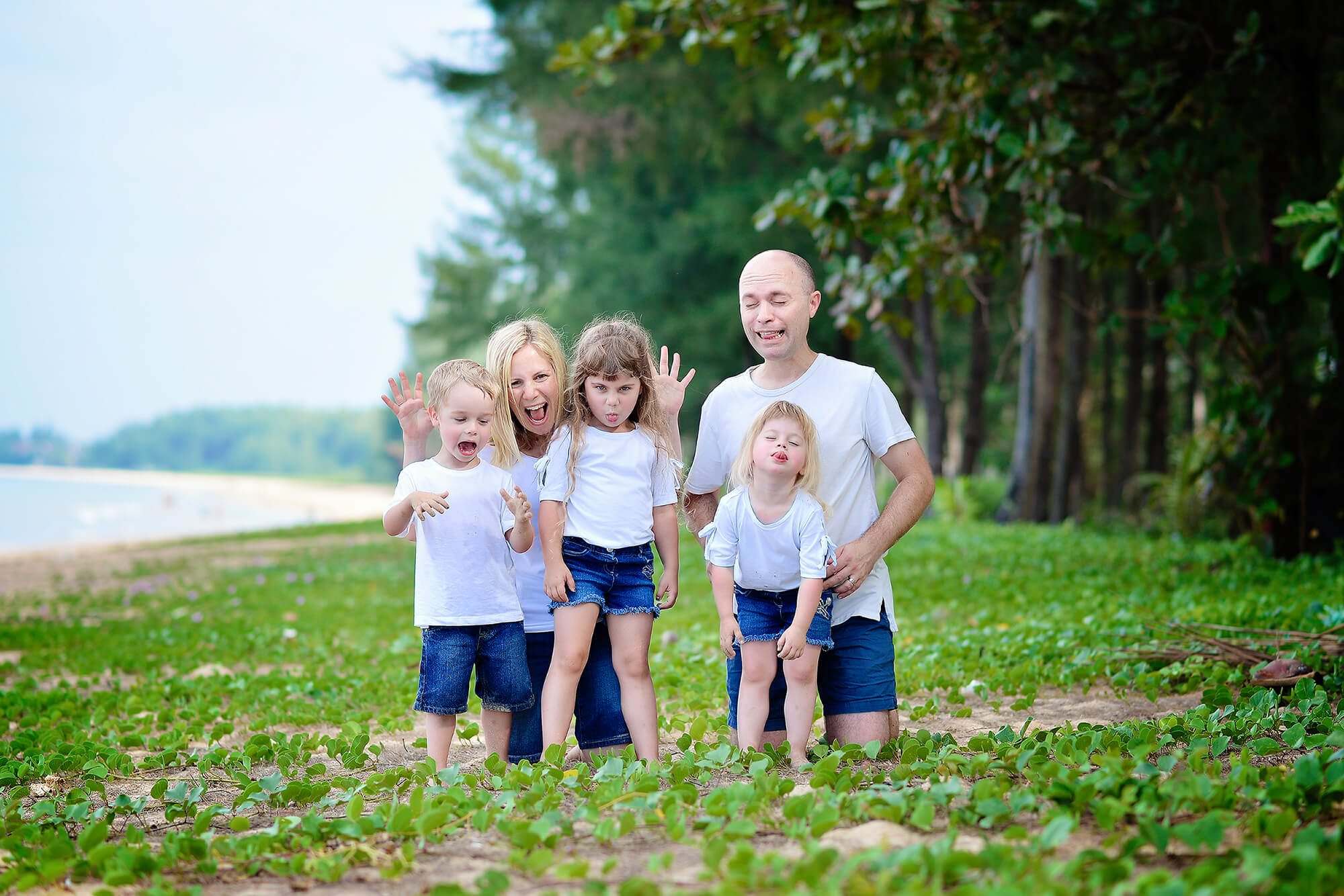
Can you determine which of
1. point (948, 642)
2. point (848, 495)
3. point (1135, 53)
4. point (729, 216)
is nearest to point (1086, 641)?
point (948, 642)

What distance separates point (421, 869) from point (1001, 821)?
151 centimetres

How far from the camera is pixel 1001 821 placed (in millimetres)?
2766

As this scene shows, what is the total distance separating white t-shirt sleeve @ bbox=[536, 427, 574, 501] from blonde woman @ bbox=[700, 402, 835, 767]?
60 centimetres

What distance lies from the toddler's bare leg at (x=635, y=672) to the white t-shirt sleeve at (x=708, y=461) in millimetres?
632

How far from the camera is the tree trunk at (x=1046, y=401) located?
49.0ft

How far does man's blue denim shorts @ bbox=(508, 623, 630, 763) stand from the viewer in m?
4.29

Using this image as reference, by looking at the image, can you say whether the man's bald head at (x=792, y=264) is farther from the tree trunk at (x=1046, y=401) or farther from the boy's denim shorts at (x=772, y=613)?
the tree trunk at (x=1046, y=401)

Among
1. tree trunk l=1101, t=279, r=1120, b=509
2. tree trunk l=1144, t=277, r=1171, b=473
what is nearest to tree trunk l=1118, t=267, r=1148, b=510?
tree trunk l=1144, t=277, r=1171, b=473

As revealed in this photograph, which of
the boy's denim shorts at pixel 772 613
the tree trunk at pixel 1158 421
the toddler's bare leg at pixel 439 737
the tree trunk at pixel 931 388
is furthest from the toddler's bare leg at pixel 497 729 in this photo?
the tree trunk at pixel 1158 421

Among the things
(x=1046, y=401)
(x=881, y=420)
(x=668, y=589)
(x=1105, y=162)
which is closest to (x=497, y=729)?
(x=668, y=589)

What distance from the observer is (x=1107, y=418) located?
75.2 feet

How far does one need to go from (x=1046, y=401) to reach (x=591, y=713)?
1236cm

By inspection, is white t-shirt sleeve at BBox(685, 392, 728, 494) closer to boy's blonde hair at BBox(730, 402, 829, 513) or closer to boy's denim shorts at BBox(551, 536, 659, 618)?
boy's blonde hair at BBox(730, 402, 829, 513)

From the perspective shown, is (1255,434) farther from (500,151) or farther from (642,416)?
(500,151)
